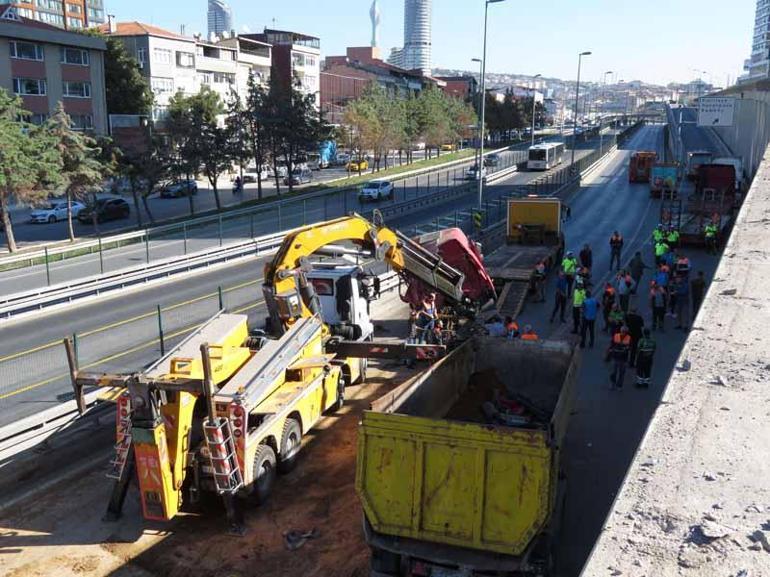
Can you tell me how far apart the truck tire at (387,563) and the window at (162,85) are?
66534 mm

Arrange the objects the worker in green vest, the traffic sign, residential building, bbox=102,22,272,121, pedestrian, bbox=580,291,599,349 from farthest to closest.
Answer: residential building, bbox=102,22,272,121 < the traffic sign < the worker in green vest < pedestrian, bbox=580,291,599,349

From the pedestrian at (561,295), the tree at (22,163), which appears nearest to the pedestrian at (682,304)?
the pedestrian at (561,295)

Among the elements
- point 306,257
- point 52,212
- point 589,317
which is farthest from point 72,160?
Answer: point 589,317

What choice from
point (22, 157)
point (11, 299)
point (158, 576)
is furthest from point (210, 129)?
point (158, 576)

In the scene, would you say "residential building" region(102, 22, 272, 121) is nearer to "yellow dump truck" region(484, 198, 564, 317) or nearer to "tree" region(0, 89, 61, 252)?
"tree" region(0, 89, 61, 252)

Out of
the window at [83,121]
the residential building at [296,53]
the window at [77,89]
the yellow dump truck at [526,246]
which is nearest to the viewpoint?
the yellow dump truck at [526,246]

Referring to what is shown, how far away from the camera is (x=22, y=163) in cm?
3198

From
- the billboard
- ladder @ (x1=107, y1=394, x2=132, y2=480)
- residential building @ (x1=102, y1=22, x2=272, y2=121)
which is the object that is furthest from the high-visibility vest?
residential building @ (x1=102, y1=22, x2=272, y2=121)

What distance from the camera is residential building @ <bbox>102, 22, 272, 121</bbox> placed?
6756cm

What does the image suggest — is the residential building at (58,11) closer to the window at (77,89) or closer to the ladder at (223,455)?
the window at (77,89)

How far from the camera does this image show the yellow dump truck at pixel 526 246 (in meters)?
23.8

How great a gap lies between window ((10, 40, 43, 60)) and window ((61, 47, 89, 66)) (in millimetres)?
2075

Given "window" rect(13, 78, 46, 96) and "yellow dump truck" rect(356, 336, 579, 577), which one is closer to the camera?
"yellow dump truck" rect(356, 336, 579, 577)

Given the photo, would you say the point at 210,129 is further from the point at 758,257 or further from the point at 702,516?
the point at 702,516
